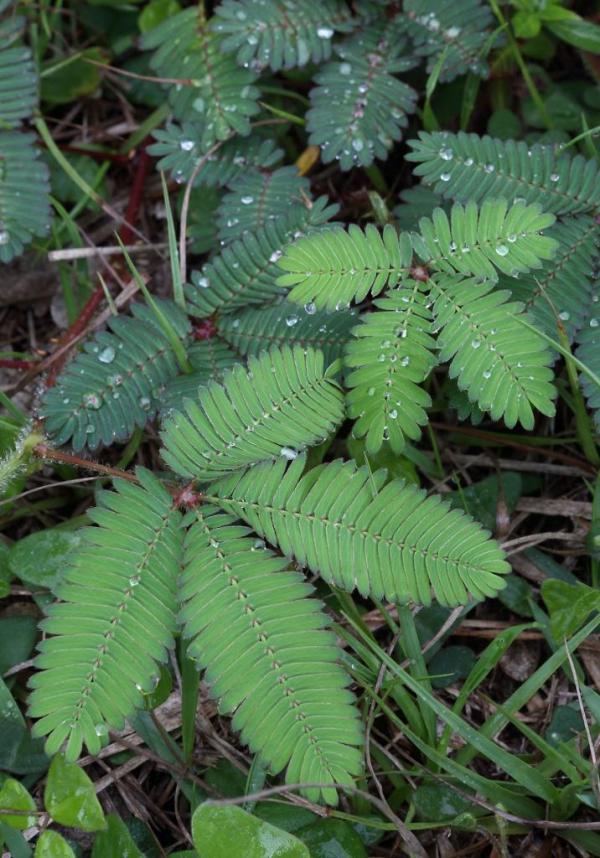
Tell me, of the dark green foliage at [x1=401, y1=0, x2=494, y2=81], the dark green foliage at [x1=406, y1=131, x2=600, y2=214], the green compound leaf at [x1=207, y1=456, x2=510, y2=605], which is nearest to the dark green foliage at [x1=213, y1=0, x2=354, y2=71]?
the dark green foliage at [x1=401, y1=0, x2=494, y2=81]

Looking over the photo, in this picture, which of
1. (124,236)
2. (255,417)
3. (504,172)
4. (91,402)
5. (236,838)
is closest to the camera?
(236,838)

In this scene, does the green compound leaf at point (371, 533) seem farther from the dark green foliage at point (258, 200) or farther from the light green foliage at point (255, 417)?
the dark green foliage at point (258, 200)

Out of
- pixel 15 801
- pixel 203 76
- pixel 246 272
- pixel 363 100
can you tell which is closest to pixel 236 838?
pixel 15 801

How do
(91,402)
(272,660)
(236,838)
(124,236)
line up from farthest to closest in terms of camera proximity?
(124,236) → (91,402) → (236,838) → (272,660)

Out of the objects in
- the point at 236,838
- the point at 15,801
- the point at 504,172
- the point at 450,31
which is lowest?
the point at 236,838

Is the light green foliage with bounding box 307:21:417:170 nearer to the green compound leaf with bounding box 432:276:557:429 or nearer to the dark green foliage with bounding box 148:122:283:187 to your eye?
the dark green foliage with bounding box 148:122:283:187

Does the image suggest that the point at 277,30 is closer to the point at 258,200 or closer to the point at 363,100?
the point at 363,100
